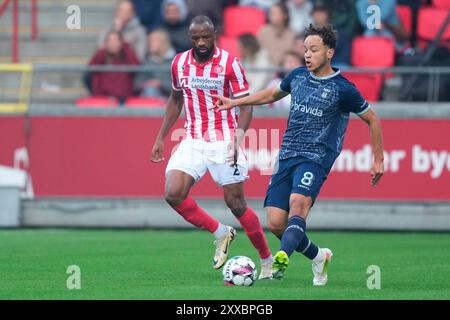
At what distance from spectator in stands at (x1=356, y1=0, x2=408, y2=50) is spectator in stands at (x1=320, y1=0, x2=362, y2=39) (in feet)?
0.31

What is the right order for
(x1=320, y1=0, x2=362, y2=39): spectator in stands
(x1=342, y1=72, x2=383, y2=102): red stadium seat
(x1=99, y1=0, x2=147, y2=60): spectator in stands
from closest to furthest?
(x1=342, y1=72, x2=383, y2=102): red stadium seat < (x1=320, y1=0, x2=362, y2=39): spectator in stands < (x1=99, y1=0, x2=147, y2=60): spectator in stands

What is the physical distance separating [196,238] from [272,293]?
6106 mm

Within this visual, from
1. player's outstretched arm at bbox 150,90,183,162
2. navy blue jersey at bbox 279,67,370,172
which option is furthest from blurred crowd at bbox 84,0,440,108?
navy blue jersey at bbox 279,67,370,172

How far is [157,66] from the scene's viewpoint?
16.8m

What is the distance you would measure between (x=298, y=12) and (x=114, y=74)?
3.44 meters

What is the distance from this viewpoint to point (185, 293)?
9164 mm

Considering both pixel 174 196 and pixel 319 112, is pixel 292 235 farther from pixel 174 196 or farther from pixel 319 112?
pixel 174 196

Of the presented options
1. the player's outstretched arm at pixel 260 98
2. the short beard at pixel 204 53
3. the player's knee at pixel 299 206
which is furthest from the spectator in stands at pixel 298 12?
the player's knee at pixel 299 206

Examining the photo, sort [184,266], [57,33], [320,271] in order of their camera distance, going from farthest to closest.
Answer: [57,33], [184,266], [320,271]

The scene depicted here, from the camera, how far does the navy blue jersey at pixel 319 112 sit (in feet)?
32.4

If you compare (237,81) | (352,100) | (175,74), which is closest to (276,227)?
(352,100)

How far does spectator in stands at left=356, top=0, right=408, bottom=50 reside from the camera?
683 inches

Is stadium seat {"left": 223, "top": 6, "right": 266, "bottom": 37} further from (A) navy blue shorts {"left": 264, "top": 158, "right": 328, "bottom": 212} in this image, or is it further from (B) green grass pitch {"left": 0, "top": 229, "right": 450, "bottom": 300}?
(A) navy blue shorts {"left": 264, "top": 158, "right": 328, "bottom": 212}
